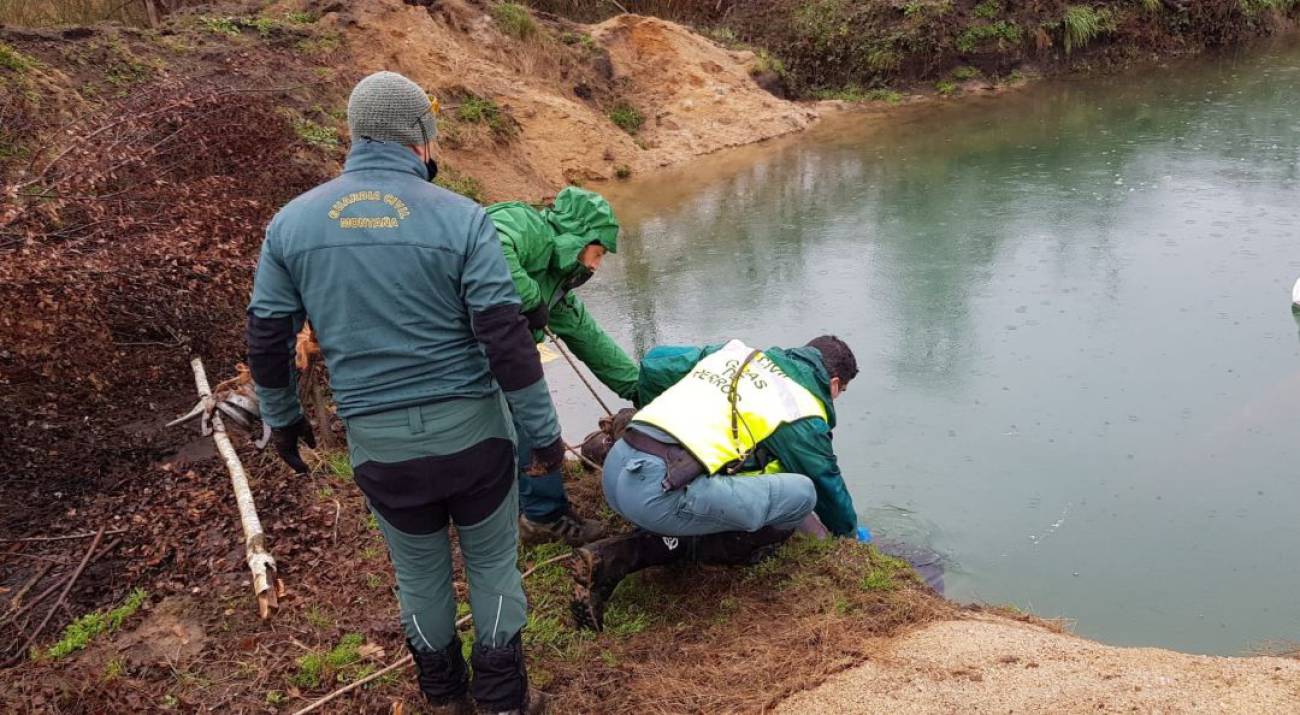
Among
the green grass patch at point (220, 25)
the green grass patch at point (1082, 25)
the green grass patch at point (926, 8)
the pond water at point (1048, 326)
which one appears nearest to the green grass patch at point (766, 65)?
the green grass patch at point (926, 8)

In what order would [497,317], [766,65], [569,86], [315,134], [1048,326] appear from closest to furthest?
1. [497,317]
2. [1048,326]
3. [315,134]
4. [569,86]
5. [766,65]

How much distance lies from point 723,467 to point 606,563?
498mm

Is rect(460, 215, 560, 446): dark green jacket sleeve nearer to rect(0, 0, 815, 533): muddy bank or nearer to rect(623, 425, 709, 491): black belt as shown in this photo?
rect(623, 425, 709, 491): black belt

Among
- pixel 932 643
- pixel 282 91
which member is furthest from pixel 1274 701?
pixel 282 91

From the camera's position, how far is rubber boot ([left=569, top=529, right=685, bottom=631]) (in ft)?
10.3

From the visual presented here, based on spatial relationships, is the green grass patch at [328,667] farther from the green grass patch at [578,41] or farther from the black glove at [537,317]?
the green grass patch at [578,41]

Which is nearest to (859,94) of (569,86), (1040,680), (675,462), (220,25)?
(569,86)

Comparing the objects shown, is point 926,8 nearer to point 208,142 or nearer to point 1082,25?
point 1082,25

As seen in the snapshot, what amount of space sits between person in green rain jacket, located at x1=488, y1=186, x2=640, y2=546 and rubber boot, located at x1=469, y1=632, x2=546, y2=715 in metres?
0.77

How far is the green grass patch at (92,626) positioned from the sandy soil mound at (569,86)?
22.7ft

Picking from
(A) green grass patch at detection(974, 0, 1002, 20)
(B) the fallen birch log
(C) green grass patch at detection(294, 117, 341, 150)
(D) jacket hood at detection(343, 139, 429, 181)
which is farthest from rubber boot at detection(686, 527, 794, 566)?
(A) green grass patch at detection(974, 0, 1002, 20)

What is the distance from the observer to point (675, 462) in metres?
3.00

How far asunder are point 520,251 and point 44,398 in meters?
2.76

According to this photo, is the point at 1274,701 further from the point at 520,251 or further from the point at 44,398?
the point at 44,398
